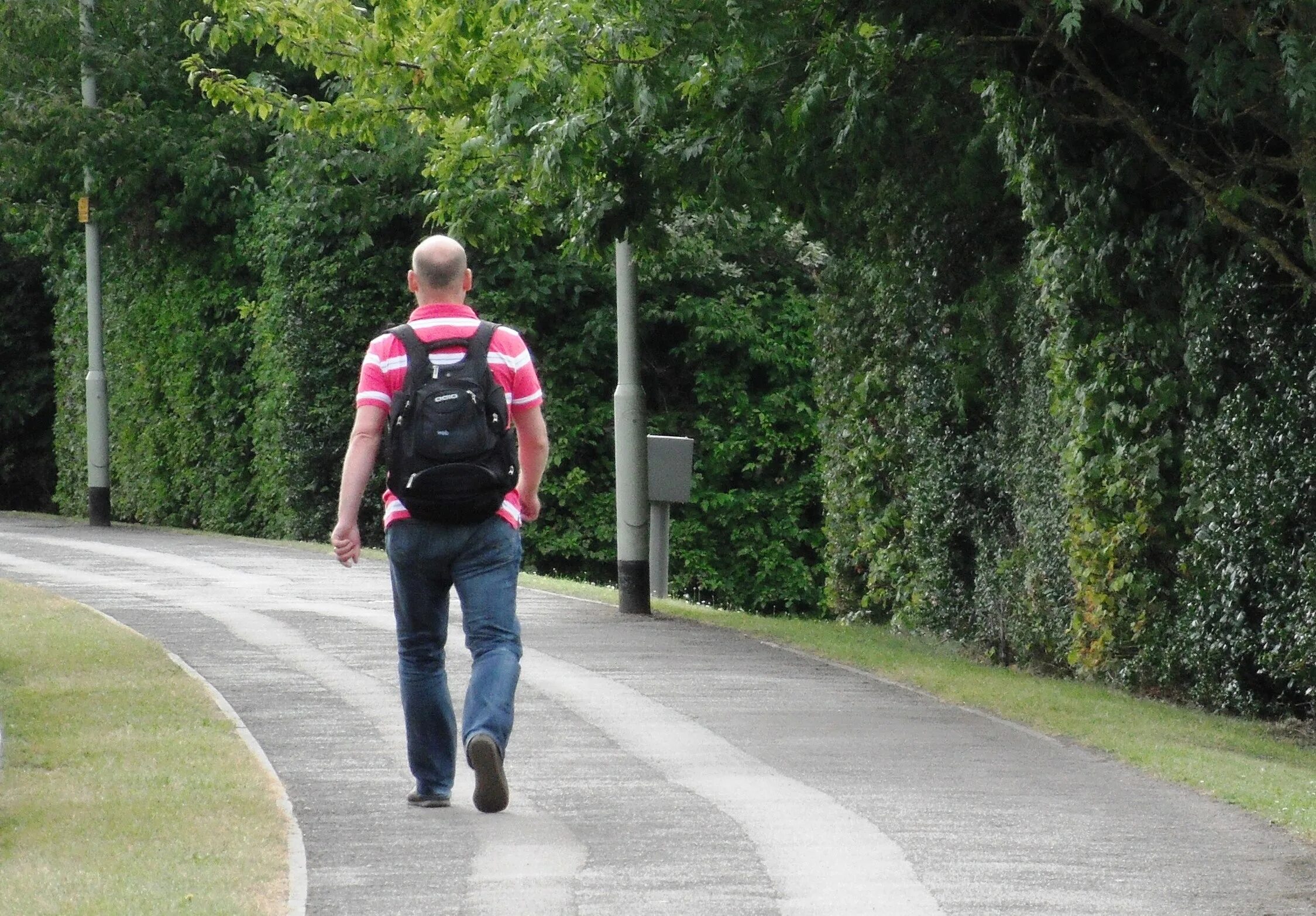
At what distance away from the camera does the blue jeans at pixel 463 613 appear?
7.13 metres

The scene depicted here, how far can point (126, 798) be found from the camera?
7.42 m

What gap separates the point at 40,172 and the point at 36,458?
10470mm

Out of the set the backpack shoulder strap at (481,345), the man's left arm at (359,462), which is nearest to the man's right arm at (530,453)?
the backpack shoulder strap at (481,345)

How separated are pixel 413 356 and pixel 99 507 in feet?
73.3

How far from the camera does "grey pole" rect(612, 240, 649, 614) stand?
49.7ft

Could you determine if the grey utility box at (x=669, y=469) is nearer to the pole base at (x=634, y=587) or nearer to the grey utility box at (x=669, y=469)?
the grey utility box at (x=669, y=469)

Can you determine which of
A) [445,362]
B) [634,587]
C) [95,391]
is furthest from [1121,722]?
[95,391]

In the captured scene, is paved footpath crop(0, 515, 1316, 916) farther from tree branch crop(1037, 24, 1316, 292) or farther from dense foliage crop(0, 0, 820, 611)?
dense foliage crop(0, 0, 820, 611)

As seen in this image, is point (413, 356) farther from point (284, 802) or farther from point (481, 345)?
point (284, 802)

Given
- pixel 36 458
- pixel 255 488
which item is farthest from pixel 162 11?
pixel 36 458

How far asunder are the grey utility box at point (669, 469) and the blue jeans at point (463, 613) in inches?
337

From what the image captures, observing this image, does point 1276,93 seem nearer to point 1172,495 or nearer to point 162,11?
point 1172,495

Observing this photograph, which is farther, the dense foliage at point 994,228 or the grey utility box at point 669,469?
the grey utility box at point 669,469

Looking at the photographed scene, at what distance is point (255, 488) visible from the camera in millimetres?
27219
